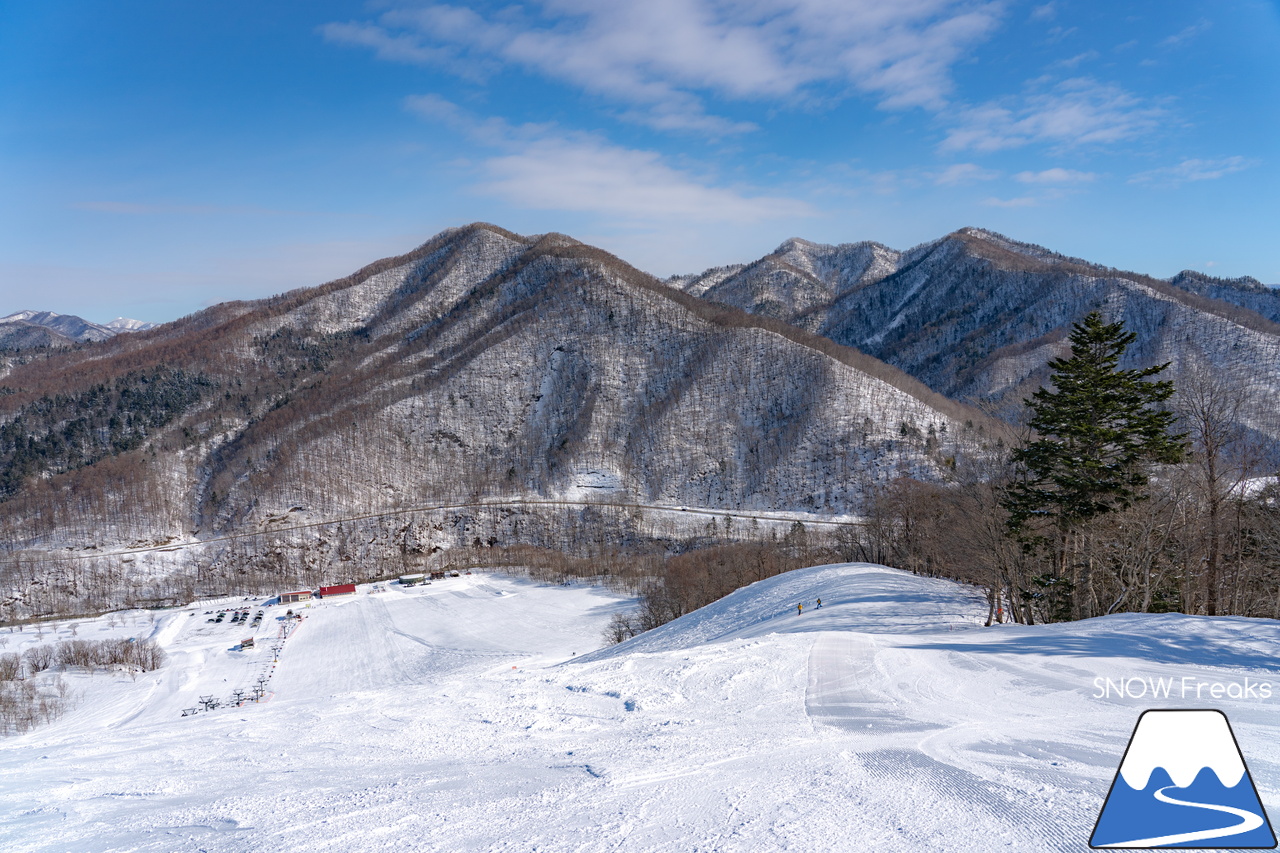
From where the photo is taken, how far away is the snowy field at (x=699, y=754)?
6.06 m

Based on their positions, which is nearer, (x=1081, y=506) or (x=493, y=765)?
(x=493, y=765)

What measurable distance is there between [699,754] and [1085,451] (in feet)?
62.2

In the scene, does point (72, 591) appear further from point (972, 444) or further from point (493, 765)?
point (972, 444)

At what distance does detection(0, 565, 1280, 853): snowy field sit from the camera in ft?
19.9

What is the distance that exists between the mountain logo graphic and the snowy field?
1.83 ft

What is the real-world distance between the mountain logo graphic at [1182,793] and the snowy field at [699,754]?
56cm

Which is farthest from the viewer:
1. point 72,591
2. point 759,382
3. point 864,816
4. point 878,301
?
point 878,301

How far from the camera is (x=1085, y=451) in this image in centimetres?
2039

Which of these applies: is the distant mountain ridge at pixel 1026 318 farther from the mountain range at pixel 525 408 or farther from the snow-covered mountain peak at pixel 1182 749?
the snow-covered mountain peak at pixel 1182 749

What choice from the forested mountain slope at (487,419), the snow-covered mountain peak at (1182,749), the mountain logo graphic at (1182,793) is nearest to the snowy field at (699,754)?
the mountain logo graphic at (1182,793)

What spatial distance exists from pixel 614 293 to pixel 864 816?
12683 centimetres

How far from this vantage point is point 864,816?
595 cm

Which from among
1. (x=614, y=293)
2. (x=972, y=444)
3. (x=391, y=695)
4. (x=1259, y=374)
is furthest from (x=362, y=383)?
(x=1259, y=374)

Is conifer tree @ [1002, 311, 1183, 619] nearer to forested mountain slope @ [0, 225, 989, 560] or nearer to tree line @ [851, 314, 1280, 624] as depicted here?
tree line @ [851, 314, 1280, 624]
